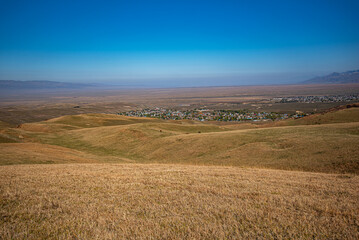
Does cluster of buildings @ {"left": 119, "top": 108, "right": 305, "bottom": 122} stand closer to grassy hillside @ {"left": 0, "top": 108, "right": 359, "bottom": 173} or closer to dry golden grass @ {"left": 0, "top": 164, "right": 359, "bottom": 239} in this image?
grassy hillside @ {"left": 0, "top": 108, "right": 359, "bottom": 173}

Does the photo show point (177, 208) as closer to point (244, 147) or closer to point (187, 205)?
point (187, 205)

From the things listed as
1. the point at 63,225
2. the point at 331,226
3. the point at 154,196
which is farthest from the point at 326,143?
the point at 63,225

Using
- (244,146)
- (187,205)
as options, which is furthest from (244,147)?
(187,205)

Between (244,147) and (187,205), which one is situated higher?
(187,205)

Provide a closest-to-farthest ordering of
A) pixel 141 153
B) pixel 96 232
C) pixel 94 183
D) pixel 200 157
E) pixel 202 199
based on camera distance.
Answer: pixel 96 232 → pixel 202 199 → pixel 94 183 → pixel 200 157 → pixel 141 153

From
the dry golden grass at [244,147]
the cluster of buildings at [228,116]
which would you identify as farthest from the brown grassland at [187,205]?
the cluster of buildings at [228,116]

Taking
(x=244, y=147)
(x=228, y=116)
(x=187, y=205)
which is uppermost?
(x=187, y=205)

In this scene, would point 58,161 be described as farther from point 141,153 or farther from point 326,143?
point 326,143

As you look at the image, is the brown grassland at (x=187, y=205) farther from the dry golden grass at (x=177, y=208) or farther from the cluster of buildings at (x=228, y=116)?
the cluster of buildings at (x=228, y=116)
